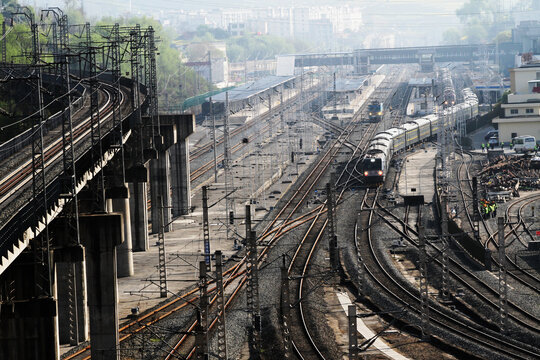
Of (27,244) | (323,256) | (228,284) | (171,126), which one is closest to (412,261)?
(323,256)

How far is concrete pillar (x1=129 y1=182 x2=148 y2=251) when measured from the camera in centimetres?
5166

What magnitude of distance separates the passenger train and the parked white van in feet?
18.1

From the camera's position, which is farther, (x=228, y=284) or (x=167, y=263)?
(x=167, y=263)

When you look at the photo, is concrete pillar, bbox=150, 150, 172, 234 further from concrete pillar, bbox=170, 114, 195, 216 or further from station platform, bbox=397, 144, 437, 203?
station platform, bbox=397, 144, 437, 203

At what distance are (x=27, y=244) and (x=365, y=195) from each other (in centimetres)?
4191

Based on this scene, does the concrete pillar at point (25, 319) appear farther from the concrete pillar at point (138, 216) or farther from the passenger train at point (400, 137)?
the passenger train at point (400, 137)

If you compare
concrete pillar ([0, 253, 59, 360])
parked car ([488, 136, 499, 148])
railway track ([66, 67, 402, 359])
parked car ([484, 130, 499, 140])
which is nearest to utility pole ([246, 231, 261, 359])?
railway track ([66, 67, 402, 359])

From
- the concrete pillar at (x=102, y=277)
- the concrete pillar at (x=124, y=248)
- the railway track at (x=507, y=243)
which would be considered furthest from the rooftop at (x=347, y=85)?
the concrete pillar at (x=102, y=277)

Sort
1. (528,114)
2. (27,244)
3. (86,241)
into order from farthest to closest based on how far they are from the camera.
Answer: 1. (528,114)
2. (86,241)
3. (27,244)

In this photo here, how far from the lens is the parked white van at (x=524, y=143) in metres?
83.5

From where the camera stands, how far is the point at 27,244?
2617 centimetres

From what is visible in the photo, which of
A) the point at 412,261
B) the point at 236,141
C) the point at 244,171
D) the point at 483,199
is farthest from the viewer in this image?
the point at 236,141

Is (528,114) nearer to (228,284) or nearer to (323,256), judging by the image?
(323,256)

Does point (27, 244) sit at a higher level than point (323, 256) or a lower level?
higher
